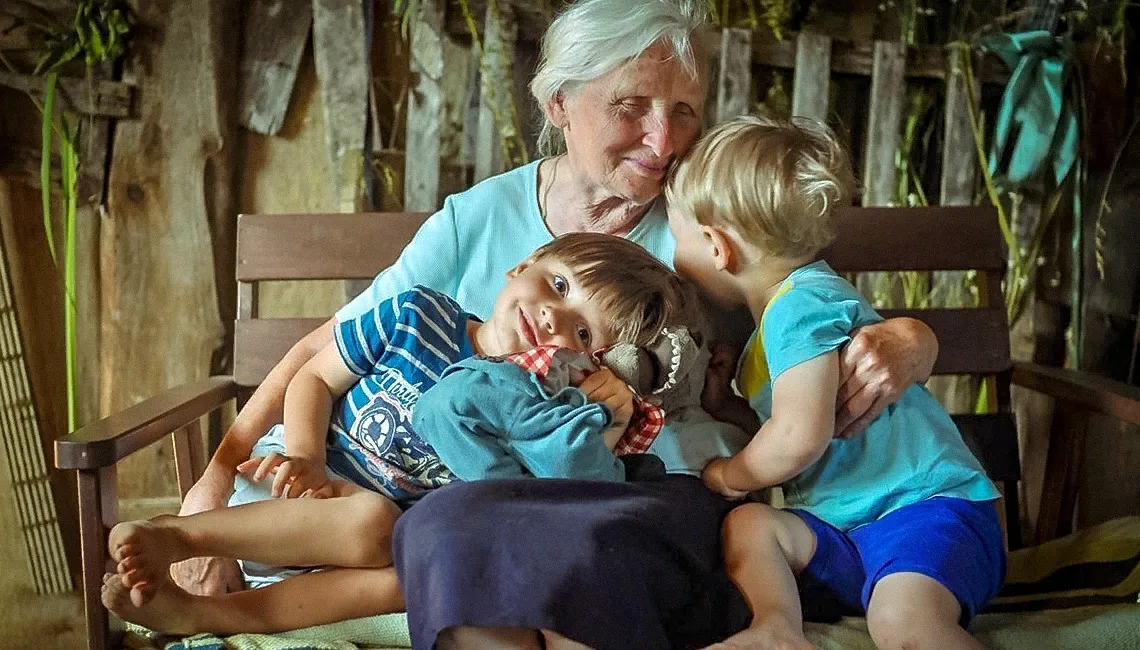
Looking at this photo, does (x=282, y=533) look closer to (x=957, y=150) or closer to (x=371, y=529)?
(x=371, y=529)

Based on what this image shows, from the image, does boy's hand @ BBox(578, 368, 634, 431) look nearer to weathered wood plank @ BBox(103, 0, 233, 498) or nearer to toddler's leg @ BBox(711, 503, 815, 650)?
toddler's leg @ BBox(711, 503, 815, 650)

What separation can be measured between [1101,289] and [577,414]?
1630 mm

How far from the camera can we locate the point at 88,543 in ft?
4.34

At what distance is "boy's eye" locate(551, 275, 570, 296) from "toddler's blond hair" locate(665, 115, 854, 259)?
0.23 meters

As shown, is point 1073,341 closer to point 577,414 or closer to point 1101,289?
point 1101,289

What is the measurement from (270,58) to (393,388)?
42.9 inches

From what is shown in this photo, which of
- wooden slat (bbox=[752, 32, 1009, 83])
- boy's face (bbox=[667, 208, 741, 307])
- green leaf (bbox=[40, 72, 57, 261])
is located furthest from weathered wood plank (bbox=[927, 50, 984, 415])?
green leaf (bbox=[40, 72, 57, 261])

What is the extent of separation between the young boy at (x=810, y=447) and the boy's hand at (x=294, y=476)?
0.52 meters

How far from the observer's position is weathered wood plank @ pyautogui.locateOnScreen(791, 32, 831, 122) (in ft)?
7.39

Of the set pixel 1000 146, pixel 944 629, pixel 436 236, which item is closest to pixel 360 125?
pixel 436 236

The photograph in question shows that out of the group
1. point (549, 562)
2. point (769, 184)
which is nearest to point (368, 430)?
point (549, 562)

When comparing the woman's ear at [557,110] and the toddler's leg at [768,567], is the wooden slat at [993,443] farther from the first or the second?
the woman's ear at [557,110]

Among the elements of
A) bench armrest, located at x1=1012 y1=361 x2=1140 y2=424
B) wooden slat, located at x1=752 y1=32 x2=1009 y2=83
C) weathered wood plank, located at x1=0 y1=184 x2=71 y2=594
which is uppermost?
wooden slat, located at x1=752 y1=32 x2=1009 y2=83

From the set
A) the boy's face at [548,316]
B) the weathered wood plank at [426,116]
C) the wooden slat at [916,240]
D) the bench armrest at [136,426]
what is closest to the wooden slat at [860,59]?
the wooden slat at [916,240]
